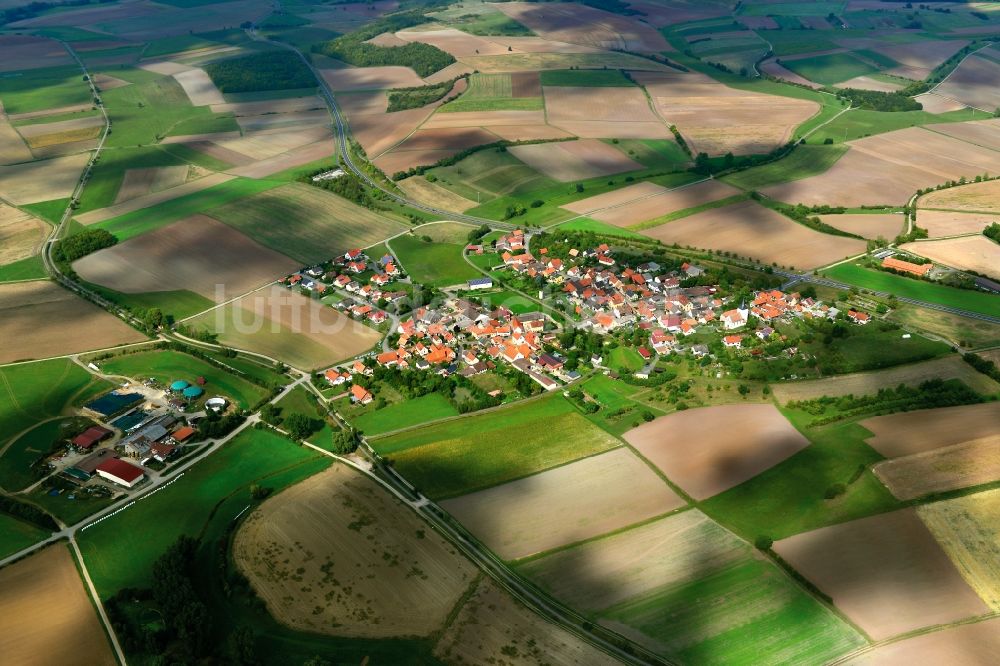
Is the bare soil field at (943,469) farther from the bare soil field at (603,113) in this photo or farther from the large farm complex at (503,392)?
the bare soil field at (603,113)

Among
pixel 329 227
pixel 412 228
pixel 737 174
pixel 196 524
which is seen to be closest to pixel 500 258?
pixel 412 228

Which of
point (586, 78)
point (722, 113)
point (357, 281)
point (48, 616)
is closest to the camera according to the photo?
point (48, 616)

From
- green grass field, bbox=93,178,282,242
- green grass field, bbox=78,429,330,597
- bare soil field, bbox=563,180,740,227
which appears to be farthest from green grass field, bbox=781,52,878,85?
green grass field, bbox=78,429,330,597

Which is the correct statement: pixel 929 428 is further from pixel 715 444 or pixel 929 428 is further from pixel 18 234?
pixel 18 234

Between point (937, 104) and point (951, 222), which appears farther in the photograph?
point (937, 104)

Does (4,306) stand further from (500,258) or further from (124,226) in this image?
(500,258)

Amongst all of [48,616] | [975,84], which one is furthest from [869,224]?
[48,616]

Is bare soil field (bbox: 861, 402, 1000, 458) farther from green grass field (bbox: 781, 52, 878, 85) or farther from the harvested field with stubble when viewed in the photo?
green grass field (bbox: 781, 52, 878, 85)
